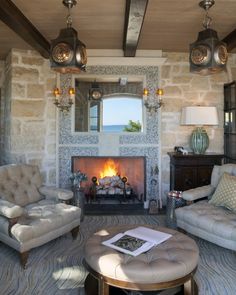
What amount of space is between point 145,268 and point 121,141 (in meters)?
2.94

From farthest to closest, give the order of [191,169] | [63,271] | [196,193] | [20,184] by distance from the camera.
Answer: [191,169], [20,184], [196,193], [63,271]

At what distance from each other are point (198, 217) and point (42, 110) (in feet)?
9.98

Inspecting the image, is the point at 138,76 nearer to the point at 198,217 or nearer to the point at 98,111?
the point at 98,111

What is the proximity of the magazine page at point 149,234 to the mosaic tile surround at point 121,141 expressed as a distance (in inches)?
84.4

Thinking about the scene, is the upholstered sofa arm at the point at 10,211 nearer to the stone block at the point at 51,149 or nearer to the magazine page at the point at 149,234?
the magazine page at the point at 149,234

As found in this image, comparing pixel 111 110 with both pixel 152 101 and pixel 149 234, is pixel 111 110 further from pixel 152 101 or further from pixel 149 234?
pixel 149 234

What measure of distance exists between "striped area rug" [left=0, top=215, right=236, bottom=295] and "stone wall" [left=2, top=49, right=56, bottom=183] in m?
1.74

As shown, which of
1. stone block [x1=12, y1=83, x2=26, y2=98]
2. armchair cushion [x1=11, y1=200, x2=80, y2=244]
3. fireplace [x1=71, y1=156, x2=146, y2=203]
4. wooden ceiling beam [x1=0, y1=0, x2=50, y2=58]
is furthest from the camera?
fireplace [x1=71, y1=156, x2=146, y2=203]

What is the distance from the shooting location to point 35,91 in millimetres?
4574

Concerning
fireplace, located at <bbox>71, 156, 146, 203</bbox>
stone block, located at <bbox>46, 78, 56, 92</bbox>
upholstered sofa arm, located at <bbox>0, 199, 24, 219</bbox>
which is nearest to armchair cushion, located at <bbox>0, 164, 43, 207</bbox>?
upholstered sofa arm, located at <bbox>0, 199, 24, 219</bbox>

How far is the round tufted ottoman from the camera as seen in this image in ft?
→ 6.14

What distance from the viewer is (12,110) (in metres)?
4.45

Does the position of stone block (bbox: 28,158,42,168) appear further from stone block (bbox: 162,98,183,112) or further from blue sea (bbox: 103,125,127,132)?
stone block (bbox: 162,98,183,112)

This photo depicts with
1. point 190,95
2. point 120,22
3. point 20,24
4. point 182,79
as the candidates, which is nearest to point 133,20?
point 120,22
